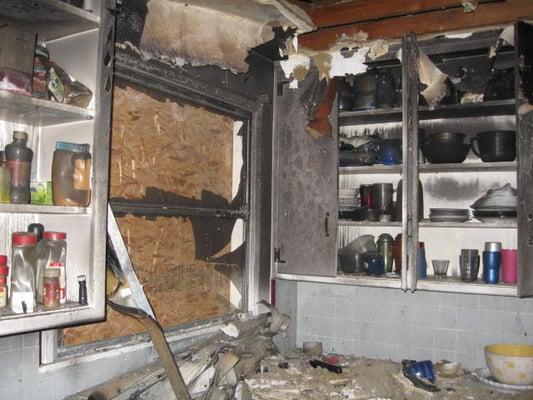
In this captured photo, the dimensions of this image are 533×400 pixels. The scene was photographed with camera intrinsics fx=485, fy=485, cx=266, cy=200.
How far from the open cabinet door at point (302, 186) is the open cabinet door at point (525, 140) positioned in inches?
38.5

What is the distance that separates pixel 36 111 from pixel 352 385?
2.04 m

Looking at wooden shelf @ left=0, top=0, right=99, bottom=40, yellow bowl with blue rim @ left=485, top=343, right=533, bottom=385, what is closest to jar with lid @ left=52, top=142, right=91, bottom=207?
wooden shelf @ left=0, top=0, right=99, bottom=40

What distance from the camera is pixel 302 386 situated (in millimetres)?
2570

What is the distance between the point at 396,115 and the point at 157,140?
147 cm

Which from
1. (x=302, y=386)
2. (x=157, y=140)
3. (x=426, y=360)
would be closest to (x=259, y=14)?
(x=157, y=140)

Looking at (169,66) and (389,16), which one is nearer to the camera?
(169,66)

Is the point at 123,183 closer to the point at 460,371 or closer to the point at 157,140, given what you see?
the point at 157,140

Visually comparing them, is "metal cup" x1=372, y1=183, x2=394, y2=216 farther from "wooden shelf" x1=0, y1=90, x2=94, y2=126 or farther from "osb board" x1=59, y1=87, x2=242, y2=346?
"wooden shelf" x1=0, y1=90, x2=94, y2=126

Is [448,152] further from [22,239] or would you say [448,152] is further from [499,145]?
[22,239]

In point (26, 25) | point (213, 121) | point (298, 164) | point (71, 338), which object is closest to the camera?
point (26, 25)

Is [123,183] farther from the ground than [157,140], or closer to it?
closer to it

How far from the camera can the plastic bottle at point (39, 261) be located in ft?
5.57

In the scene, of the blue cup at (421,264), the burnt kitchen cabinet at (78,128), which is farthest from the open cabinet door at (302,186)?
the burnt kitchen cabinet at (78,128)

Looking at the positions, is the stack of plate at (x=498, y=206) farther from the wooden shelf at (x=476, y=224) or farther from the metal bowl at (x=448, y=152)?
the metal bowl at (x=448, y=152)
